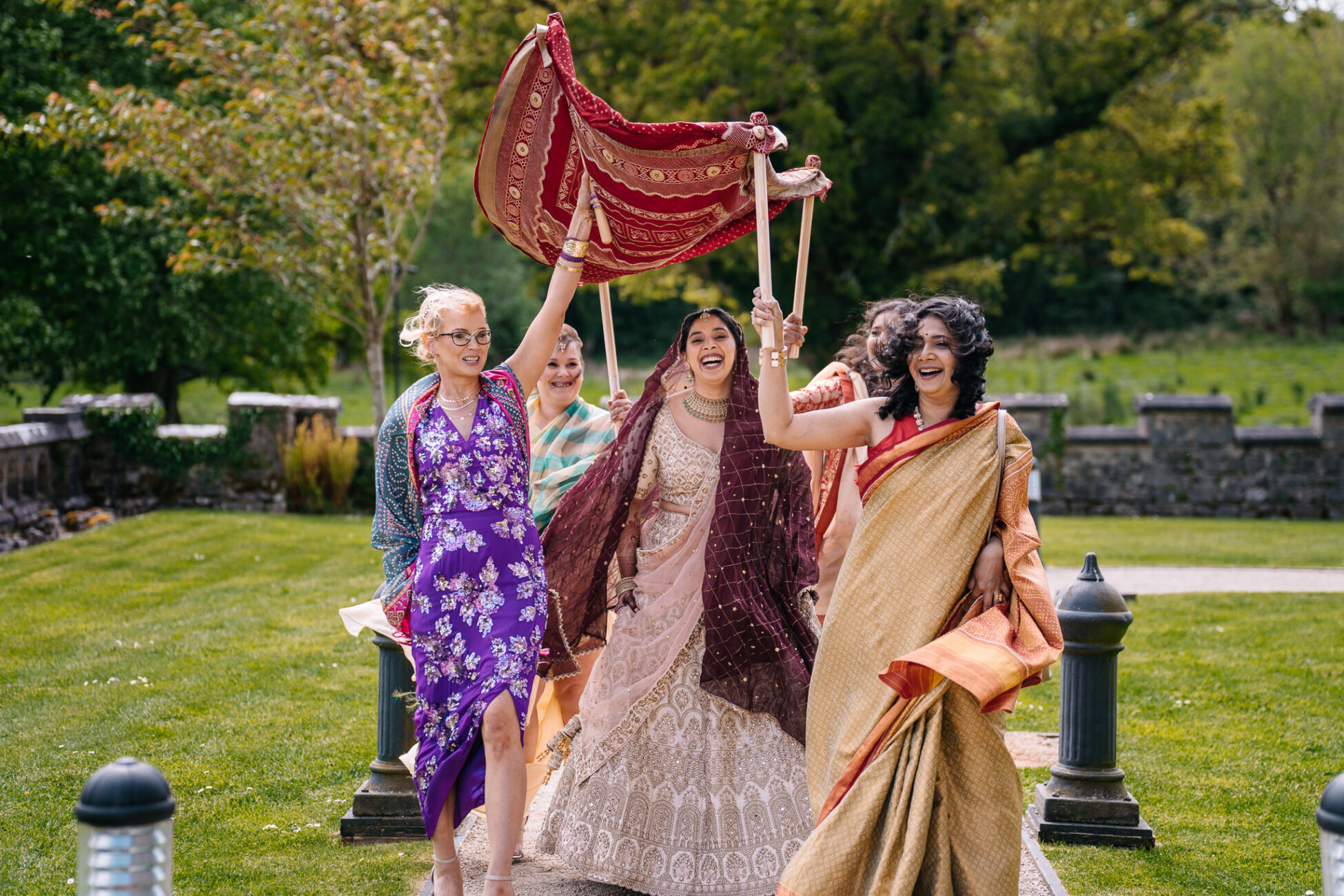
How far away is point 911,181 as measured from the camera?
22.0 m

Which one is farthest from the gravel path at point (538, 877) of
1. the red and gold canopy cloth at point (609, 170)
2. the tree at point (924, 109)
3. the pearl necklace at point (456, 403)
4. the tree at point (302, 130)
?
the tree at point (924, 109)

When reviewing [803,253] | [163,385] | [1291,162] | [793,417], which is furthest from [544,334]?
[1291,162]

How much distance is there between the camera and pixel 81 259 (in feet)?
58.1

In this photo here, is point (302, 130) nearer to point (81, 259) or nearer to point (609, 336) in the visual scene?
point (81, 259)

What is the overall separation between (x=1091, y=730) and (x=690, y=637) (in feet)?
5.82

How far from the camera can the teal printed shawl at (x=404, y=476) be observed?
411 cm

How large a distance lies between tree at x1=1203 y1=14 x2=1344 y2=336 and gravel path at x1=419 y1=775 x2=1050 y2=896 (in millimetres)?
35894

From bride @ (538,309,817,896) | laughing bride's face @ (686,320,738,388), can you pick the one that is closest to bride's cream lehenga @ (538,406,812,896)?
bride @ (538,309,817,896)

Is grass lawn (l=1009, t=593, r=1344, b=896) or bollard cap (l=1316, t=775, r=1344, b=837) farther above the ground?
bollard cap (l=1316, t=775, r=1344, b=837)

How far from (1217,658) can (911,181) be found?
49.5 feet

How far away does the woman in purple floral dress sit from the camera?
12.8ft

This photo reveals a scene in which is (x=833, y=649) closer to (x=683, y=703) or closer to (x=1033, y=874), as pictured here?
(x=683, y=703)

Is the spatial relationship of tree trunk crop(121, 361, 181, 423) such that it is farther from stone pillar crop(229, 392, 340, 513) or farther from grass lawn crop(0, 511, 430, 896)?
grass lawn crop(0, 511, 430, 896)

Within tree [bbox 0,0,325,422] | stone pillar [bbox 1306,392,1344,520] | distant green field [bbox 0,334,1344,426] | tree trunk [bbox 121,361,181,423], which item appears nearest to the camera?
stone pillar [bbox 1306,392,1344,520]
